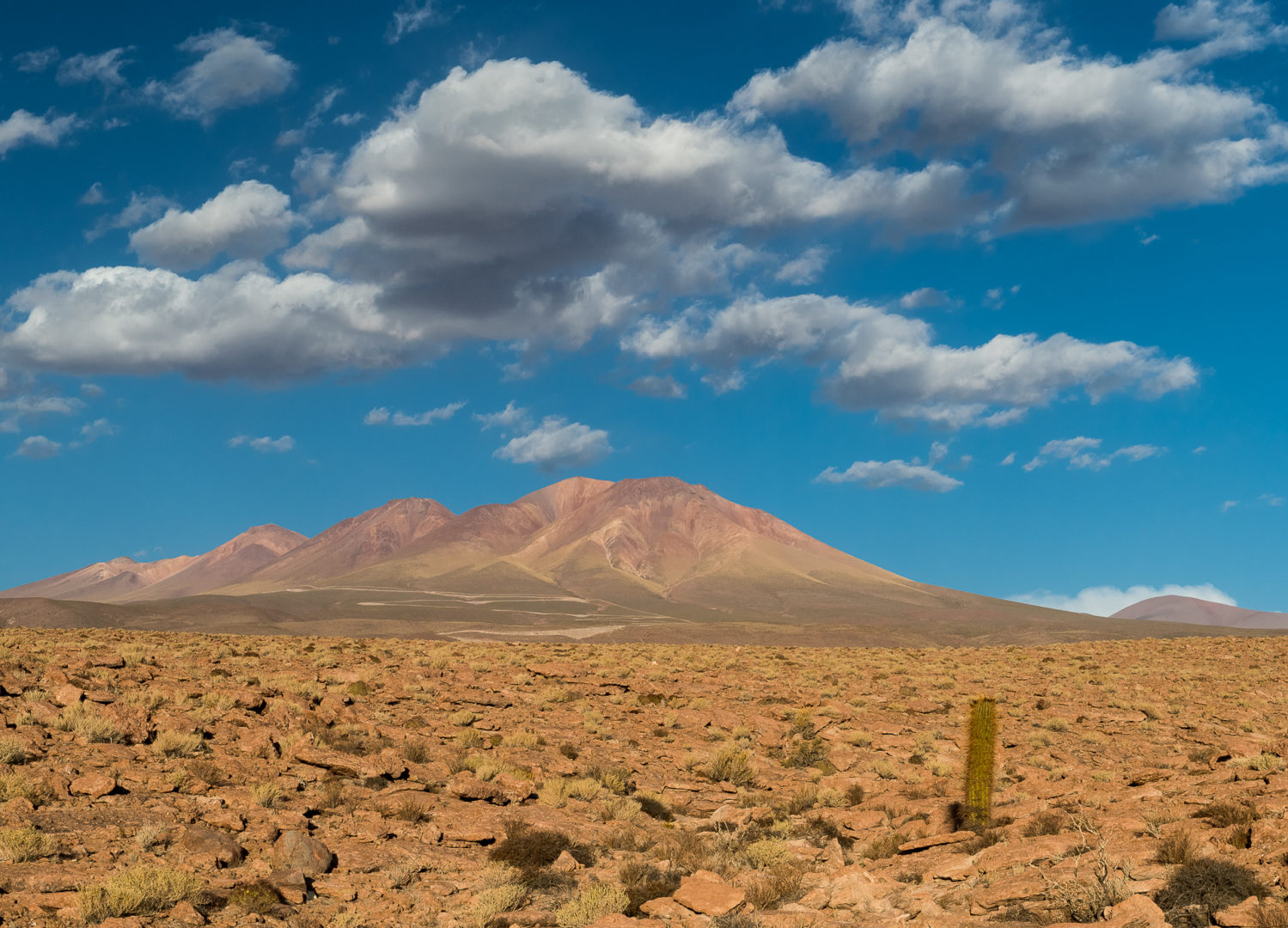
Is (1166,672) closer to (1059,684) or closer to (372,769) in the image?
(1059,684)

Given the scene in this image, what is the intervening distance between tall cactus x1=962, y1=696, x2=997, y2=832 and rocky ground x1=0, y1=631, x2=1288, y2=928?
503 millimetres

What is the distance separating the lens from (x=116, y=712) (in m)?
17.5

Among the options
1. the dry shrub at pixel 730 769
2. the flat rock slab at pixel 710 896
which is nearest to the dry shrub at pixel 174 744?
the flat rock slab at pixel 710 896

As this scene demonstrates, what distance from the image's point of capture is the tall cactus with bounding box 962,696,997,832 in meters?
15.1

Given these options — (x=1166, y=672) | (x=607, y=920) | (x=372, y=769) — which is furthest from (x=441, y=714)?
(x=1166, y=672)

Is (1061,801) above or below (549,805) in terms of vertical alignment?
above

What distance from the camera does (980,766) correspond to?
15.2 m

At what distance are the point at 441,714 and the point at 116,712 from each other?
26.0 ft

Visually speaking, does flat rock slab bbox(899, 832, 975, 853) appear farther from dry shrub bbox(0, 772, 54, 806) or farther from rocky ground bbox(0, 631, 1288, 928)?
dry shrub bbox(0, 772, 54, 806)

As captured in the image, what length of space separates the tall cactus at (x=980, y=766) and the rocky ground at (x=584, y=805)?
0.50 meters

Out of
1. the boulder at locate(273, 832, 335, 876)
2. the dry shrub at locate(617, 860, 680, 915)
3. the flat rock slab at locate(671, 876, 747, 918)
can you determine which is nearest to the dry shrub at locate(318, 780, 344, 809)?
the boulder at locate(273, 832, 335, 876)

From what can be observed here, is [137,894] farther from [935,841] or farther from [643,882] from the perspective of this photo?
[935,841]

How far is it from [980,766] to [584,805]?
727 cm

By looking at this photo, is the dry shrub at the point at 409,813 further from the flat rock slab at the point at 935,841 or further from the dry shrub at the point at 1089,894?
the dry shrub at the point at 1089,894
